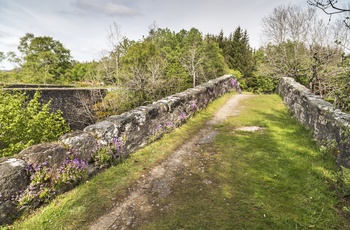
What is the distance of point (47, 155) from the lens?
149 inches

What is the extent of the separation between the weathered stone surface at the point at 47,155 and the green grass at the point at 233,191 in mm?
621

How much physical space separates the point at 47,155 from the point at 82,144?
70 cm

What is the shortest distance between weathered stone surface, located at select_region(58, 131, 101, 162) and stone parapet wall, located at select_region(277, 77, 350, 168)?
431cm

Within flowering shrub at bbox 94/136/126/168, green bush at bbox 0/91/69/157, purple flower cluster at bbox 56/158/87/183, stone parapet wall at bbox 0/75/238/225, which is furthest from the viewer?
green bush at bbox 0/91/69/157

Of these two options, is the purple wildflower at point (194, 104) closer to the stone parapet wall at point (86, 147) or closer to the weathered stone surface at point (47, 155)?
the stone parapet wall at point (86, 147)

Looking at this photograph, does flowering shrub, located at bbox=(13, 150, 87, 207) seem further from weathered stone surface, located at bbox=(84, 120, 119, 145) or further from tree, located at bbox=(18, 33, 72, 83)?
tree, located at bbox=(18, 33, 72, 83)

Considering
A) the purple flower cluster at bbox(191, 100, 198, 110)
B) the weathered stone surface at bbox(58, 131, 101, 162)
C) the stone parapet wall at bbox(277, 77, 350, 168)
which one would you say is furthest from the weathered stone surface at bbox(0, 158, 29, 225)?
the purple flower cluster at bbox(191, 100, 198, 110)

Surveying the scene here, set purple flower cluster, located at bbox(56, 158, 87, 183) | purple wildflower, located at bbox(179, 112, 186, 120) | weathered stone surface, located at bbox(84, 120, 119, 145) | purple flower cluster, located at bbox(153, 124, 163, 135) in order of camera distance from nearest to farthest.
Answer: purple flower cluster, located at bbox(56, 158, 87, 183) < weathered stone surface, located at bbox(84, 120, 119, 145) < purple flower cluster, located at bbox(153, 124, 163, 135) < purple wildflower, located at bbox(179, 112, 186, 120)

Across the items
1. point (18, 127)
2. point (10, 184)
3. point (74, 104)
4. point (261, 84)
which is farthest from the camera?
point (261, 84)

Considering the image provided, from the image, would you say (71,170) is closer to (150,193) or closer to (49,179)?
(49,179)

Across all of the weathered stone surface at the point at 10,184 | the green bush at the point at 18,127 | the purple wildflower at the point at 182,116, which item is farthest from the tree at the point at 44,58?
the weathered stone surface at the point at 10,184

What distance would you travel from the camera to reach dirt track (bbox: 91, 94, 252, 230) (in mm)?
3365

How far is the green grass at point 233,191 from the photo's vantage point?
3.29m

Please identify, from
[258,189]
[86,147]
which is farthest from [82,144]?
[258,189]
